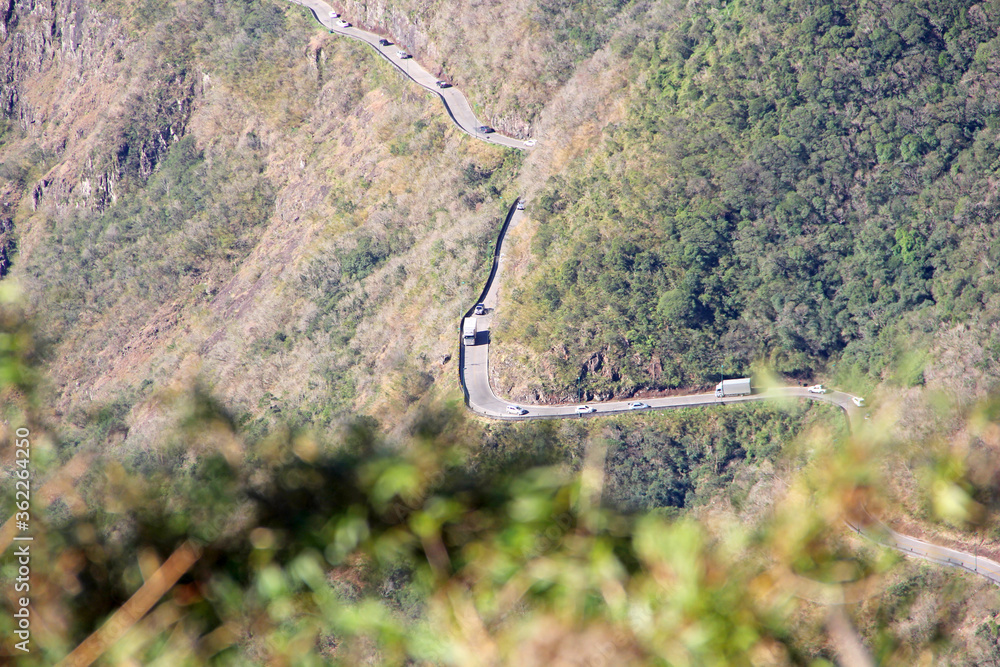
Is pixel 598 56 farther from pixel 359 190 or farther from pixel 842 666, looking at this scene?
pixel 842 666

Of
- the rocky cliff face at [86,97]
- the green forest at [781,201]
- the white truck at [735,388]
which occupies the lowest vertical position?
the white truck at [735,388]

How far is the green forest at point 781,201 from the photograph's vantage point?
3381 centimetres

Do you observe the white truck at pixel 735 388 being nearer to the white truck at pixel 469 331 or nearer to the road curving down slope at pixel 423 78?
the white truck at pixel 469 331

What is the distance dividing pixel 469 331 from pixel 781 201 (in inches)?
566

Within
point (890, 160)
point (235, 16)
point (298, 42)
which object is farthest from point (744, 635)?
point (235, 16)

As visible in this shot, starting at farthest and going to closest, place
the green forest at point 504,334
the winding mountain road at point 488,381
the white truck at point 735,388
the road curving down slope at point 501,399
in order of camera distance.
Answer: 1. the white truck at point 735,388
2. the winding mountain road at point 488,381
3. the road curving down slope at point 501,399
4. the green forest at point 504,334

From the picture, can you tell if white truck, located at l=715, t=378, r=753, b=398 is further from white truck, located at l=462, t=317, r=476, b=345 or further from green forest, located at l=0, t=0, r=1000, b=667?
white truck, located at l=462, t=317, r=476, b=345

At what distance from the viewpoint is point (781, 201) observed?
1500 inches

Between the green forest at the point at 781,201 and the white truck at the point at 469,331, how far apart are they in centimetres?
187

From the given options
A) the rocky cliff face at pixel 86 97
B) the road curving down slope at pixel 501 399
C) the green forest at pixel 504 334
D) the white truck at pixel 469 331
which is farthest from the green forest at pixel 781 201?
the rocky cliff face at pixel 86 97

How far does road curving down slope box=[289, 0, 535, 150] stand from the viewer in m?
47.3

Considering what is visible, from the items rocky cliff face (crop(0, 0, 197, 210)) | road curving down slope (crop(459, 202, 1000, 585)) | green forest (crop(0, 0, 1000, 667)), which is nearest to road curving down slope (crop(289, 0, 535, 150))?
green forest (crop(0, 0, 1000, 667))

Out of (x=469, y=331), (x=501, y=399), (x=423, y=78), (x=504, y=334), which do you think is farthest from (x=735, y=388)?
(x=423, y=78)

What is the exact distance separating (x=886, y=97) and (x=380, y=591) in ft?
135
